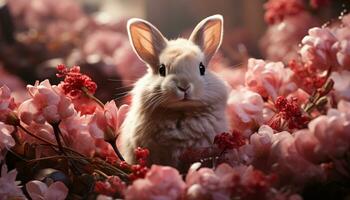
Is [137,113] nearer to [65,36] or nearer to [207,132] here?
[207,132]

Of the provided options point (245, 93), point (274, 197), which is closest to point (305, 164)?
point (274, 197)

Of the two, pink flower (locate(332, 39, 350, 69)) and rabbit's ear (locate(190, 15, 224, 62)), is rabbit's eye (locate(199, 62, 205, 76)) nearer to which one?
rabbit's ear (locate(190, 15, 224, 62))

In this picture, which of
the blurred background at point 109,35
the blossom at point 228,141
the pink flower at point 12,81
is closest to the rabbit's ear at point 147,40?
the blossom at point 228,141

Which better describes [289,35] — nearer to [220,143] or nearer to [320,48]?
[320,48]

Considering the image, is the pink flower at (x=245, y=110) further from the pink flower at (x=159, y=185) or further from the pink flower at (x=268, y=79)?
the pink flower at (x=159, y=185)

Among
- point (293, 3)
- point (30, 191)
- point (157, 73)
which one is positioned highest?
point (293, 3)
